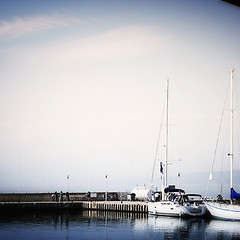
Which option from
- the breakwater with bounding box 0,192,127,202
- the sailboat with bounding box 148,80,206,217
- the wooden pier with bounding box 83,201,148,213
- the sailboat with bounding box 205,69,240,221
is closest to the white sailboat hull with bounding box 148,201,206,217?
the sailboat with bounding box 148,80,206,217

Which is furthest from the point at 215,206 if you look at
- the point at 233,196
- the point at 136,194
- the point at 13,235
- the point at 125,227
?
the point at 13,235

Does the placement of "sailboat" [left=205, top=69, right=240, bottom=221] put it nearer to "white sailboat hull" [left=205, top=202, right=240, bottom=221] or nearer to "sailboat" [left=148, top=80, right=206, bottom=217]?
"white sailboat hull" [left=205, top=202, right=240, bottom=221]

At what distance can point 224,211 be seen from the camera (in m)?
26.0

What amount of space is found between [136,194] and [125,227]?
11.6 m

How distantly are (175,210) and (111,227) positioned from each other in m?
5.40

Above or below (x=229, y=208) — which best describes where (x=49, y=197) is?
above

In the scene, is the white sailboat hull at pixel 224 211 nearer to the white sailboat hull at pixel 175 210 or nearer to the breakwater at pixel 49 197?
the white sailboat hull at pixel 175 210

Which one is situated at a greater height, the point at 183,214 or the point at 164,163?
the point at 164,163

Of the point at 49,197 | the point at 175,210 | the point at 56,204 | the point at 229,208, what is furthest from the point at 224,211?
the point at 49,197

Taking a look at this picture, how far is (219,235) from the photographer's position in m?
21.2

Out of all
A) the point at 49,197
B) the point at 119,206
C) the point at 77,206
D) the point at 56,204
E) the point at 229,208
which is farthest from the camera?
the point at 49,197

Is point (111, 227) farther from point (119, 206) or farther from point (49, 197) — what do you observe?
point (49, 197)

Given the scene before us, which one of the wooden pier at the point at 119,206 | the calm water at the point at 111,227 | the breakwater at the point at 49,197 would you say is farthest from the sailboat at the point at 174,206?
the breakwater at the point at 49,197

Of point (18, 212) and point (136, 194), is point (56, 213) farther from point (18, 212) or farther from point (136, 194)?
point (136, 194)
